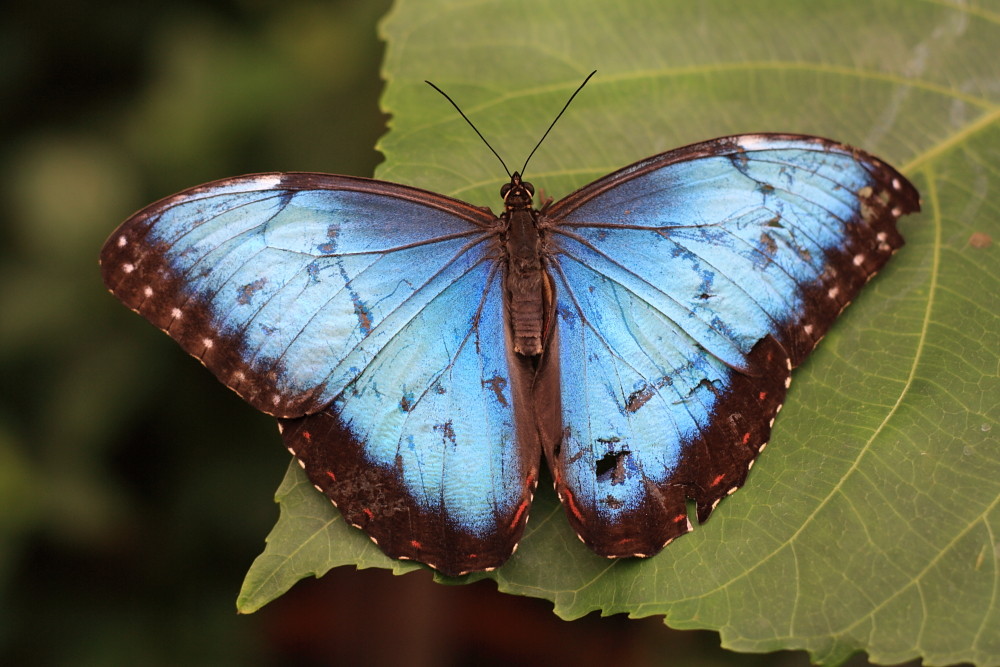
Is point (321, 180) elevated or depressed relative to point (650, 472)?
elevated

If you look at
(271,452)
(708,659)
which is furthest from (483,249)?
(708,659)

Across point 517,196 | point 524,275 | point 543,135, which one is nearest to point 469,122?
point 543,135

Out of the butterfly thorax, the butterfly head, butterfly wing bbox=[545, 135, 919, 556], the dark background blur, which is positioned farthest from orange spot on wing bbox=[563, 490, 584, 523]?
the dark background blur

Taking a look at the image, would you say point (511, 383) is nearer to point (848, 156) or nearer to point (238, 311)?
point (238, 311)

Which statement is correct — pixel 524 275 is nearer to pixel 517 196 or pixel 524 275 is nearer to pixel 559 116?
pixel 517 196

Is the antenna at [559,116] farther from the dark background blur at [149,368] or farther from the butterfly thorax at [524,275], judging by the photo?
the dark background blur at [149,368]
